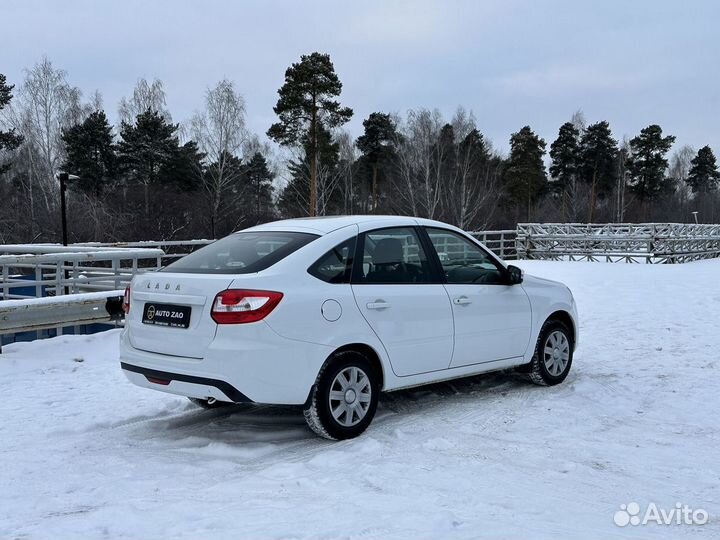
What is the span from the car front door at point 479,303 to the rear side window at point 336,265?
0.99 m

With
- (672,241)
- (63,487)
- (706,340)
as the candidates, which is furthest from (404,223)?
(672,241)

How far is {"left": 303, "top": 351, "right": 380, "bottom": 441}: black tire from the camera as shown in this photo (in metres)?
4.74

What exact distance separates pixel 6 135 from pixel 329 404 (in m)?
34.8

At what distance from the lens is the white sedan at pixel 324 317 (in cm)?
450

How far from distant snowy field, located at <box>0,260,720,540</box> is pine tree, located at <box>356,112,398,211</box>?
48.7m

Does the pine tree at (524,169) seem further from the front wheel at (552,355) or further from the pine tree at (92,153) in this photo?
the front wheel at (552,355)

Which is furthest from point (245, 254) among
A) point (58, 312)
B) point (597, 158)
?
point (597, 158)

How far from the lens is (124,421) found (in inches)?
217

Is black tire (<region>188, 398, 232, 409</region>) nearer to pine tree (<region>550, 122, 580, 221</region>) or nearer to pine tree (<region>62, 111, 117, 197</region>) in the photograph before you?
pine tree (<region>62, 111, 117, 197</region>)

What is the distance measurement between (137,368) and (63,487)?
1040 mm

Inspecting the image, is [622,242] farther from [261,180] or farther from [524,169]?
[524,169]

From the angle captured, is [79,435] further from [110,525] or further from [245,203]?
[245,203]

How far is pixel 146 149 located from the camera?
42250mm

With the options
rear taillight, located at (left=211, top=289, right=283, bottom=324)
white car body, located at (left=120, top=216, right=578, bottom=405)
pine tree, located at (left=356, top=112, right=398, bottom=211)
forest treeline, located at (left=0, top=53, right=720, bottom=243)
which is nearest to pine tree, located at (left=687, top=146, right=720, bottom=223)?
forest treeline, located at (left=0, top=53, right=720, bottom=243)
